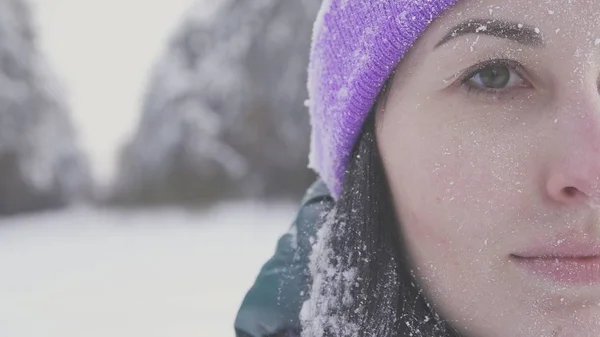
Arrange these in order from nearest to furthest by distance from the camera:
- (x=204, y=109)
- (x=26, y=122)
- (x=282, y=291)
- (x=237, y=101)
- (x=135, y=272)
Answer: (x=282, y=291) → (x=135, y=272) → (x=237, y=101) → (x=204, y=109) → (x=26, y=122)

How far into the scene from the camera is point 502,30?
0.99m

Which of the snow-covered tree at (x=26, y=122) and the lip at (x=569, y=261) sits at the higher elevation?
the snow-covered tree at (x=26, y=122)

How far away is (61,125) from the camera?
44.6 feet

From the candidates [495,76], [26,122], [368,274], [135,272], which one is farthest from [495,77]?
[26,122]

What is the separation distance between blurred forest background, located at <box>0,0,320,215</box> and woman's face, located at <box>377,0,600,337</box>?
10.0 metres

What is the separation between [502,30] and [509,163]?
0.76 ft


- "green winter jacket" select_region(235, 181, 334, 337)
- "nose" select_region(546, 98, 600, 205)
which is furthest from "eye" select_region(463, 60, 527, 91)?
"green winter jacket" select_region(235, 181, 334, 337)

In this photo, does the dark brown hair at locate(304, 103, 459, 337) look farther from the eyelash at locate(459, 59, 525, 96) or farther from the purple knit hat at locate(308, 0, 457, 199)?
the eyelash at locate(459, 59, 525, 96)

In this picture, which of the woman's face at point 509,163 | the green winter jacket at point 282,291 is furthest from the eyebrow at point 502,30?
the green winter jacket at point 282,291

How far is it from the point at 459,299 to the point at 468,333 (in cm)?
8

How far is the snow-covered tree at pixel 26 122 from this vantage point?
1221 centimetres

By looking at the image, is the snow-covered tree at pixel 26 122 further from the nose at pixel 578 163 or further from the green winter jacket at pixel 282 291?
the nose at pixel 578 163

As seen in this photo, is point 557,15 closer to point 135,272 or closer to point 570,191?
point 570,191

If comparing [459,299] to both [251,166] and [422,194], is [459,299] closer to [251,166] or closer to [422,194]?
[422,194]
